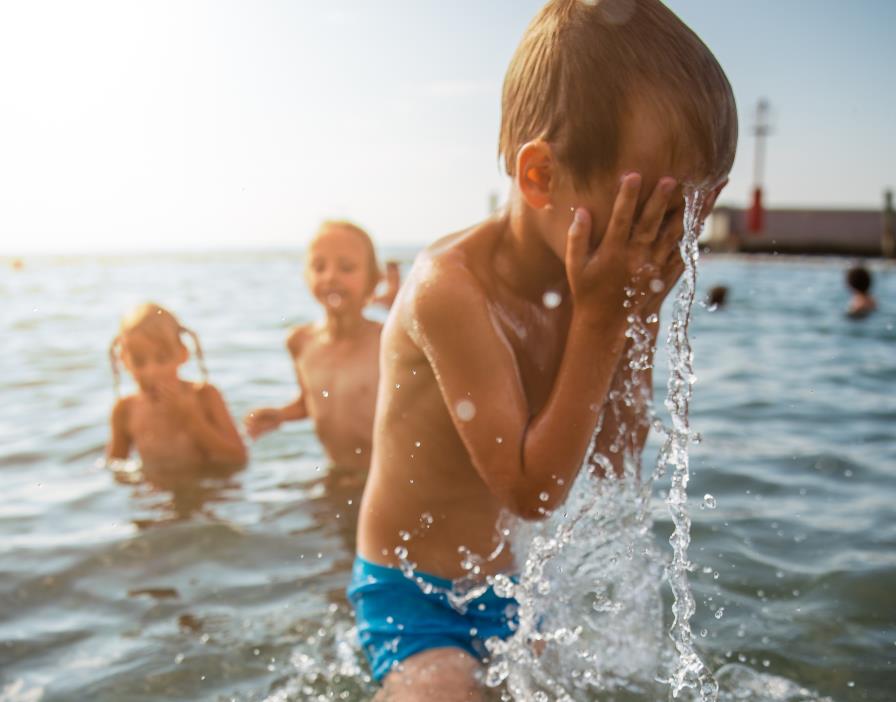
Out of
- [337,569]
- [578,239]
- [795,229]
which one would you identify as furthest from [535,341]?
[795,229]

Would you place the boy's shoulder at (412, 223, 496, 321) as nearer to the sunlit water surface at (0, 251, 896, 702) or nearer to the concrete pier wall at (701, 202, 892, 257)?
the sunlit water surface at (0, 251, 896, 702)

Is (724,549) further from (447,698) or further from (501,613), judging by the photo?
(447,698)

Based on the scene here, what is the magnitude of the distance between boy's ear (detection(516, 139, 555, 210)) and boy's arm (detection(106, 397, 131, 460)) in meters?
3.52

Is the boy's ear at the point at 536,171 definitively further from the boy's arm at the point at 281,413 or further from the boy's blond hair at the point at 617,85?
the boy's arm at the point at 281,413

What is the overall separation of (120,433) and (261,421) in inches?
41.5

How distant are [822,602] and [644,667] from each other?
0.82 m

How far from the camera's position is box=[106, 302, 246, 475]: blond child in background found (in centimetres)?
428

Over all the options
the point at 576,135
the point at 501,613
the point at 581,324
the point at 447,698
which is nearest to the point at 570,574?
the point at 501,613

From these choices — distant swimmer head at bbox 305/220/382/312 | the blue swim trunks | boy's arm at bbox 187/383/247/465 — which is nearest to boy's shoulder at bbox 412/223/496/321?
the blue swim trunks

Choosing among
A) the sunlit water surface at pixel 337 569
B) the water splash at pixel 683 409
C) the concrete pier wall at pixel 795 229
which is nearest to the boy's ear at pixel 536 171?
the water splash at pixel 683 409

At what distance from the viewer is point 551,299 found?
6.47ft

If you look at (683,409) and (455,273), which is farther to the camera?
(683,409)

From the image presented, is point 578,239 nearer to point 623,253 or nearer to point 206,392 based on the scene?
point 623,253

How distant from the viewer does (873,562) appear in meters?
3.05
